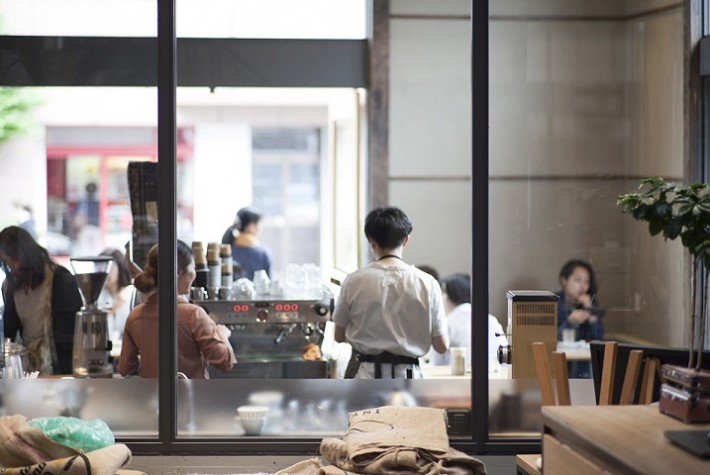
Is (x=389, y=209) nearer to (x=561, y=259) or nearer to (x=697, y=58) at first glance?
(x=561, y=259)

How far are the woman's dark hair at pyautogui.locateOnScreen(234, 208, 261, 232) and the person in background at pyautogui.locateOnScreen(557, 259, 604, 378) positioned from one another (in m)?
2.02

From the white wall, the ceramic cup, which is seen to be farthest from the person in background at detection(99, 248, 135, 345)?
the white wall

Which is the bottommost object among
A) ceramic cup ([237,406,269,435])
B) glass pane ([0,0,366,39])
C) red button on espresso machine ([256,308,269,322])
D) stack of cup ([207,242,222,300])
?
ceramic cup ([237,406,269,435])

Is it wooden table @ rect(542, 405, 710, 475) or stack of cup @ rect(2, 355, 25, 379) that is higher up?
wooden table @ rect(542, 405, 710, 475)

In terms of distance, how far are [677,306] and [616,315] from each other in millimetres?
265

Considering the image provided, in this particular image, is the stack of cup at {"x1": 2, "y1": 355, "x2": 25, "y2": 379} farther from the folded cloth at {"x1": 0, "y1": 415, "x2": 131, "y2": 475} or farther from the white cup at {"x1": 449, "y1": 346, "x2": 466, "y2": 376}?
the white cup at {"x1": 449, "y1": 346, "x2": 466, "y2": 376}

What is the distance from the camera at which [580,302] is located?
4.41m

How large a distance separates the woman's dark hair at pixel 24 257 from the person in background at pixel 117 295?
24cm

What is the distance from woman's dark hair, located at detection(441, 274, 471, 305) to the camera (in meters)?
5.59

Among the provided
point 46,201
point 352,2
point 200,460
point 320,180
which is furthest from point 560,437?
point 320,180

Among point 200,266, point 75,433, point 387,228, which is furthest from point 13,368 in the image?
point 387,228

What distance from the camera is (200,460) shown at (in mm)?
4109

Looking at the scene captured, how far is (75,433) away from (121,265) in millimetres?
1223

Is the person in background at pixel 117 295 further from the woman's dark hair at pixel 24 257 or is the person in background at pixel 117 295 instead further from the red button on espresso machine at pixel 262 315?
the red button on espresso machine at pixel 262 315
